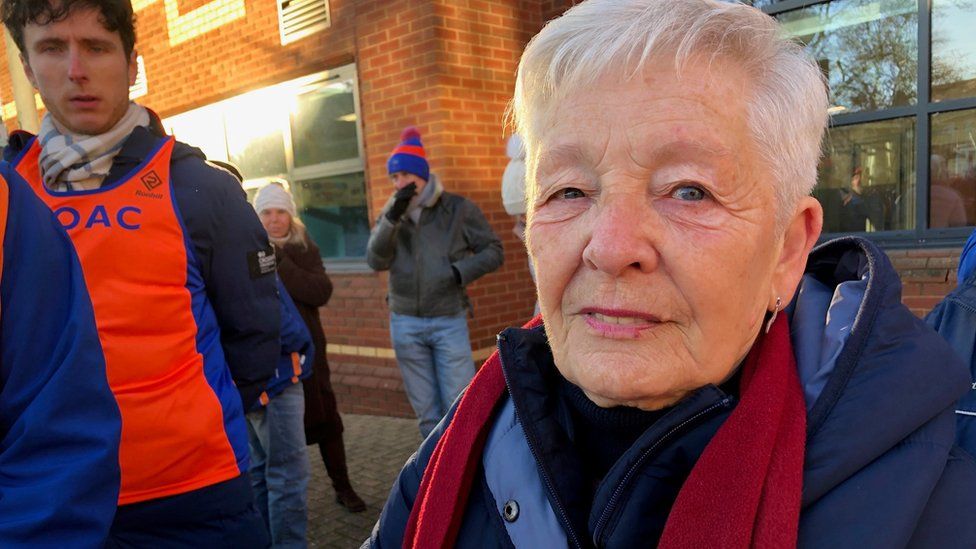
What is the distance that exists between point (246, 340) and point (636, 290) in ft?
5.35

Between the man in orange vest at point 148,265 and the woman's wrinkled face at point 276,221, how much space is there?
1.81 m

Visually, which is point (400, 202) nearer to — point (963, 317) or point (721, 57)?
point (963, 317)

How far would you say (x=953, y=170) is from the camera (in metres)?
4.07

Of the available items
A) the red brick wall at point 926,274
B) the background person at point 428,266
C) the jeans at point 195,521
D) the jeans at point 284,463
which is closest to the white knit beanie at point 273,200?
the background person at point 428,266

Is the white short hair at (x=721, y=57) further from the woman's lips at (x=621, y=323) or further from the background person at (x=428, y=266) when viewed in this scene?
the background person at (x=428, y=266)

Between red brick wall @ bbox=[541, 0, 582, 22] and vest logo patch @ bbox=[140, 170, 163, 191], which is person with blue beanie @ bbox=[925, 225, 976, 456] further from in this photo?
red brick wall @ bbox=[541, 0, 582, 22]

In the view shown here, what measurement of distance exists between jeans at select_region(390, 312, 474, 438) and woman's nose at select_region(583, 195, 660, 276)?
338 centimetres

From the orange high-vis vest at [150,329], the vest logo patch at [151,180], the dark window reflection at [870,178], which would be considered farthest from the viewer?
the dark window reflection at [870,178]

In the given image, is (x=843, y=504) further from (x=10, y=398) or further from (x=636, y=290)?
(x=10, y=398)

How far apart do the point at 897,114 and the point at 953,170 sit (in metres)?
0.48

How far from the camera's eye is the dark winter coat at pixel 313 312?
3.89 metres

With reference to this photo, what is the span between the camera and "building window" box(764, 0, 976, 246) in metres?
4.00

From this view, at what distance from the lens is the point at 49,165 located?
1.91 metres

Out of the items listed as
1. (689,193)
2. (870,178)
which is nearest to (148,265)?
(689,193)
